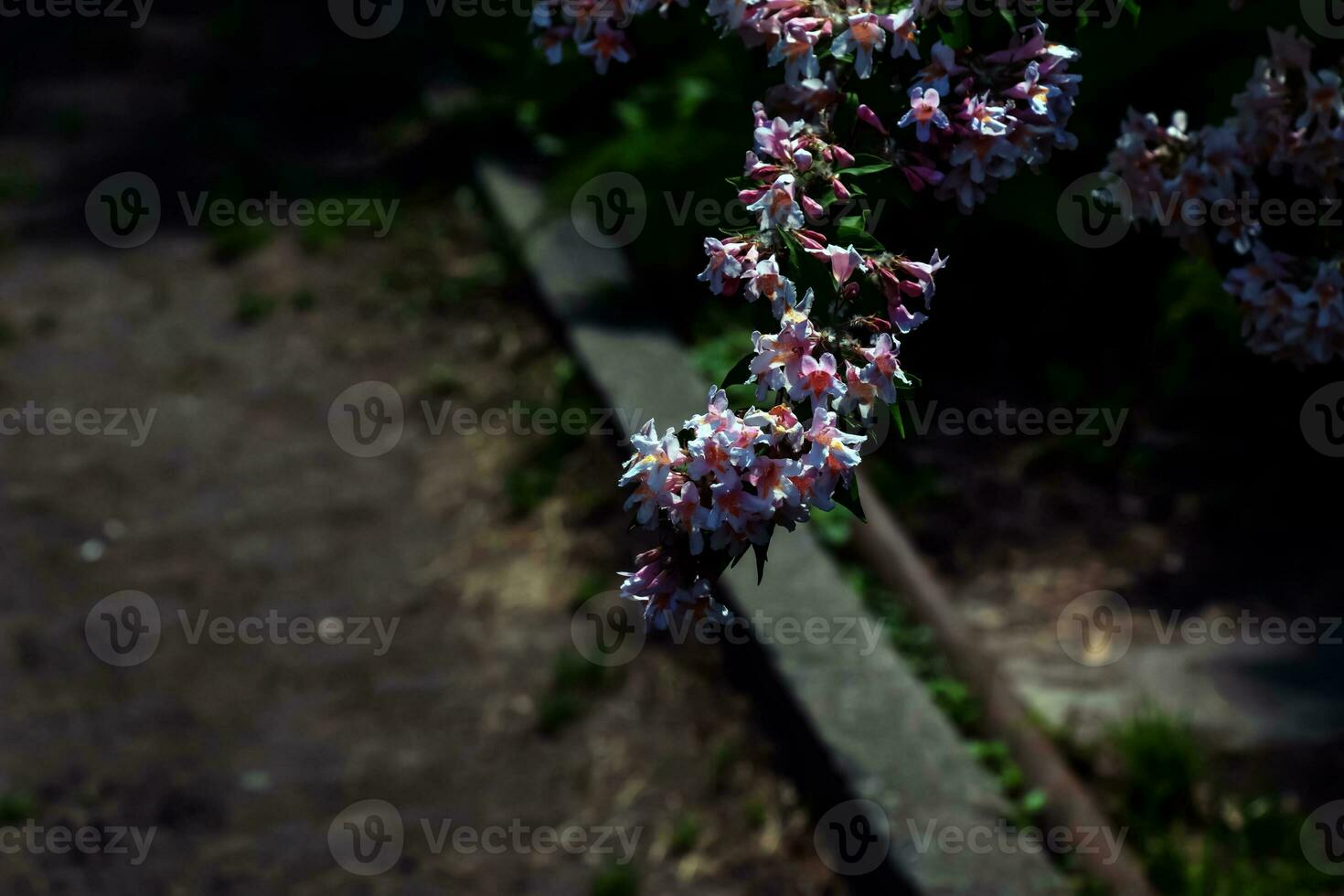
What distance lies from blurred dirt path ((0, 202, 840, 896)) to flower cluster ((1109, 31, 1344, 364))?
183cm

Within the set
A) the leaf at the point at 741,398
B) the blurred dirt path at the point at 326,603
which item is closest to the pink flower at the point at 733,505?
the leaf at the point at 741,398

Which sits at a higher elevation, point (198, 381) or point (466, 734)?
point (466, 734)

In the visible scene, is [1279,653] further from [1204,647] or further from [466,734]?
[466,734]

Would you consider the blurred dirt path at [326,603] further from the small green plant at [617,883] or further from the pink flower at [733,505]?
the pink flower at [733,505]

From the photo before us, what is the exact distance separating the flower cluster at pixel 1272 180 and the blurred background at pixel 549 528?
319 millimetres

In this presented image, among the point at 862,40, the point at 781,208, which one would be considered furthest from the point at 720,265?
the point at 862,40

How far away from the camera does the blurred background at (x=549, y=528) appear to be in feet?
11.2

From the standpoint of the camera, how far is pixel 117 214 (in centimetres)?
644

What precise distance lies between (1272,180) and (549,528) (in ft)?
9.26

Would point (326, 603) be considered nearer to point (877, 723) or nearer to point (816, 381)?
point (877, 723)

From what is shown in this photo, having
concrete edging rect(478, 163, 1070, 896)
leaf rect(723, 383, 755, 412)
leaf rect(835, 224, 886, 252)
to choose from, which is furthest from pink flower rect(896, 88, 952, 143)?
concrete edging rect(478, 163, 1070, 896)

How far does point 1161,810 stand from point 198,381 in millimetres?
3703

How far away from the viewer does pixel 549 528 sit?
447cm

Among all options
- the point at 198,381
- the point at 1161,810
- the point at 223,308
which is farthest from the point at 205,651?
the point at 1161,810
